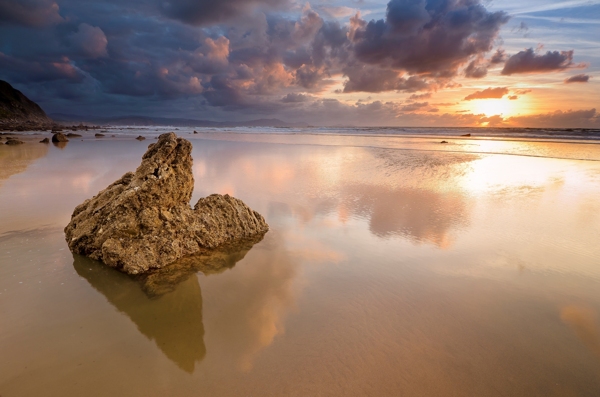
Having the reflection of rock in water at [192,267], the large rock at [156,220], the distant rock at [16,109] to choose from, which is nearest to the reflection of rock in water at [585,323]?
the reflection of rock in water at [192,267]

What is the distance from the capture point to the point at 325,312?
131 inches

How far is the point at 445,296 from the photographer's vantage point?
12.0 ft

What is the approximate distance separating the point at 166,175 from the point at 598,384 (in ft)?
17.8

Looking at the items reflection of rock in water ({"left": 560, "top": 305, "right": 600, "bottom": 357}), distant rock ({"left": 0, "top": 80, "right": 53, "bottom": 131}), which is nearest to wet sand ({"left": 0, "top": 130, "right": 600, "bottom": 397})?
reflection of rock in water ({"left": 560, "top": 305, "right": 600, "bottom": 357})

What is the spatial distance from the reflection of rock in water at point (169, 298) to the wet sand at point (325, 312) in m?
0.02

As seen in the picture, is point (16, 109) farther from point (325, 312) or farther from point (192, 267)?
point (325, 312)

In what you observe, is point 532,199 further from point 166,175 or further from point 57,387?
point 57,387

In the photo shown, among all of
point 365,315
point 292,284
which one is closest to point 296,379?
point 365,315

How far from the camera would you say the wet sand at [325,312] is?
97.0 inches

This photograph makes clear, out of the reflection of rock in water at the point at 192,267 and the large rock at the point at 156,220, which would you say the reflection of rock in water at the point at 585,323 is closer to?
the reflection of rock in water at the point at 192,267

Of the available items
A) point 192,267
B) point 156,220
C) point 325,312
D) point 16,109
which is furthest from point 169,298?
point 16,109

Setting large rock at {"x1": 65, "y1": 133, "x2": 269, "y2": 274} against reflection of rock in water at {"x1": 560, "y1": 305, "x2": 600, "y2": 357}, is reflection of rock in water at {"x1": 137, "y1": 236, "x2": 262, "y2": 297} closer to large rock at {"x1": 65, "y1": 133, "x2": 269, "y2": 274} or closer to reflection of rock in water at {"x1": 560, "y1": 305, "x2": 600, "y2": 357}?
large rock at {"x1": 65, "y1": 133, "x2": 269, "y2": 274}

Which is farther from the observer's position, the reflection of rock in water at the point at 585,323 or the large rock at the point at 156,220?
the large rock at the point at 156,220

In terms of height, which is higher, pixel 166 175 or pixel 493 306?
pixel 166 175
